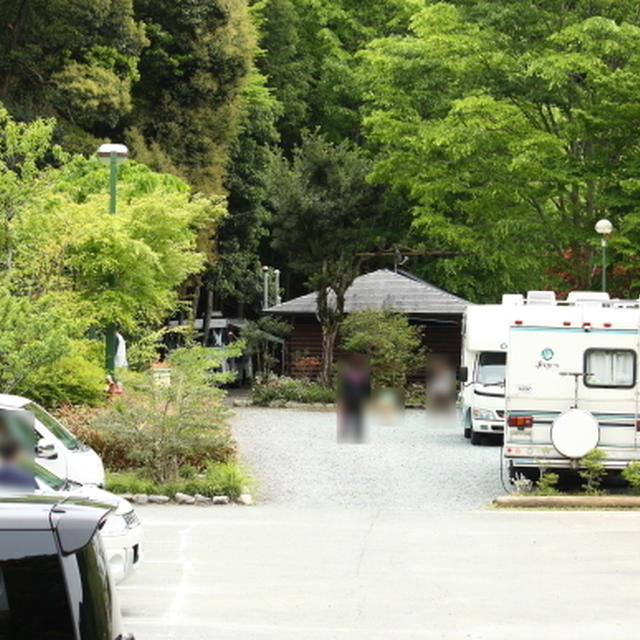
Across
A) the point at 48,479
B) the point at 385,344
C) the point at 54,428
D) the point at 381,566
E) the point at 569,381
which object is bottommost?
the point at 381,566

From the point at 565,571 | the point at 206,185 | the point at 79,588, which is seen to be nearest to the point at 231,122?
the point at 206,185

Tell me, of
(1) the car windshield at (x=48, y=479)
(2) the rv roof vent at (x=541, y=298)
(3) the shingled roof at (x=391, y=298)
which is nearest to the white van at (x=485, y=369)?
(2) the rv roof vent at (x=541, y=298)

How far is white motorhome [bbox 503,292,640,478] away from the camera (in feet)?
62.0

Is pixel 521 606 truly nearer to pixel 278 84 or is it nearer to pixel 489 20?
pixel 489 20

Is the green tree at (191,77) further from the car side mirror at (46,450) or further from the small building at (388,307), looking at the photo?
the car side mirror at (46,450)

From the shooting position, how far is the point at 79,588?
14.4 ft

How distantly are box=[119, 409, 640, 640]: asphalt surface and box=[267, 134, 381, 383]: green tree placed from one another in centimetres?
2056

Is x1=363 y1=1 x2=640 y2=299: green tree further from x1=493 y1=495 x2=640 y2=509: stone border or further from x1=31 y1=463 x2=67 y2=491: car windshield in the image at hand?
x1=31 y1=463 x2=67 y2=491: car windshield

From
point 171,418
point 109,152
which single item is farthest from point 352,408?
point 171,418

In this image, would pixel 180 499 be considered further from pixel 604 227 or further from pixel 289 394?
pixel 289 394

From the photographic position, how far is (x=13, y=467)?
1131 centimetres

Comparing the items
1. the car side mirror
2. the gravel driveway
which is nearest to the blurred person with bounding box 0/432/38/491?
the car side mirror

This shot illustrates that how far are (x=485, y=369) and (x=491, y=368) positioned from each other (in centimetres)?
13

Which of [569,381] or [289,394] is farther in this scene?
[289,394]
